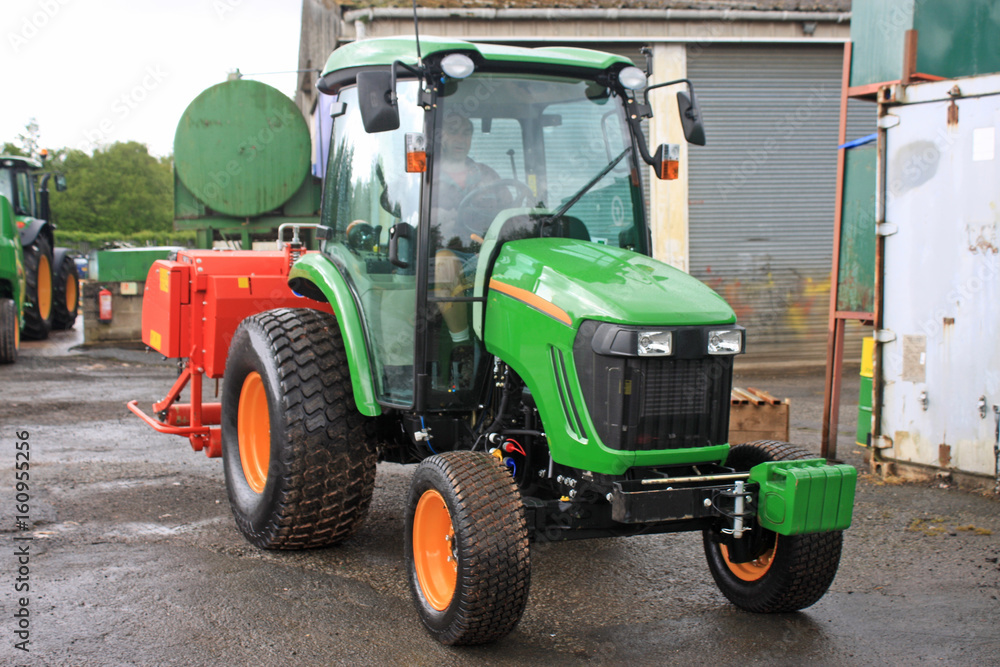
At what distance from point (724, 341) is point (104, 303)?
11.7m

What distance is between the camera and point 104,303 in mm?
13141

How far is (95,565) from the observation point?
169 inches

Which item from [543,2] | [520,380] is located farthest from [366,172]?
[543,2]

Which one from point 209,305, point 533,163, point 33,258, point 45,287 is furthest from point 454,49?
point 45,287

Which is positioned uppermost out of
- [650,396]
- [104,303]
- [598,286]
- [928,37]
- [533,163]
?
[928,37]

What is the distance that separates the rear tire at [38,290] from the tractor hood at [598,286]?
12.0 m

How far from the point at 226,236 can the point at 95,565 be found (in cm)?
679

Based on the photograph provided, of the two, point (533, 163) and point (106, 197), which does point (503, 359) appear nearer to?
point (533, 163)

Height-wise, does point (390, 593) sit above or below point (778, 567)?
below

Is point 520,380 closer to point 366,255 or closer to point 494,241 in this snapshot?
point 494,241

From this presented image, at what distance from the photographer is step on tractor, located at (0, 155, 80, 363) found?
11.8 metres

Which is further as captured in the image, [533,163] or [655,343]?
[533,163]

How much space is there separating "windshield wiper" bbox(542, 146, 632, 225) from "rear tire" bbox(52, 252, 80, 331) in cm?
1349

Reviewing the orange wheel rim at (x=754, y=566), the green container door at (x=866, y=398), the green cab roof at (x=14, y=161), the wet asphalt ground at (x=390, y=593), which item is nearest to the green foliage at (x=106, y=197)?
the green cab roof at (x=14, y=161)
